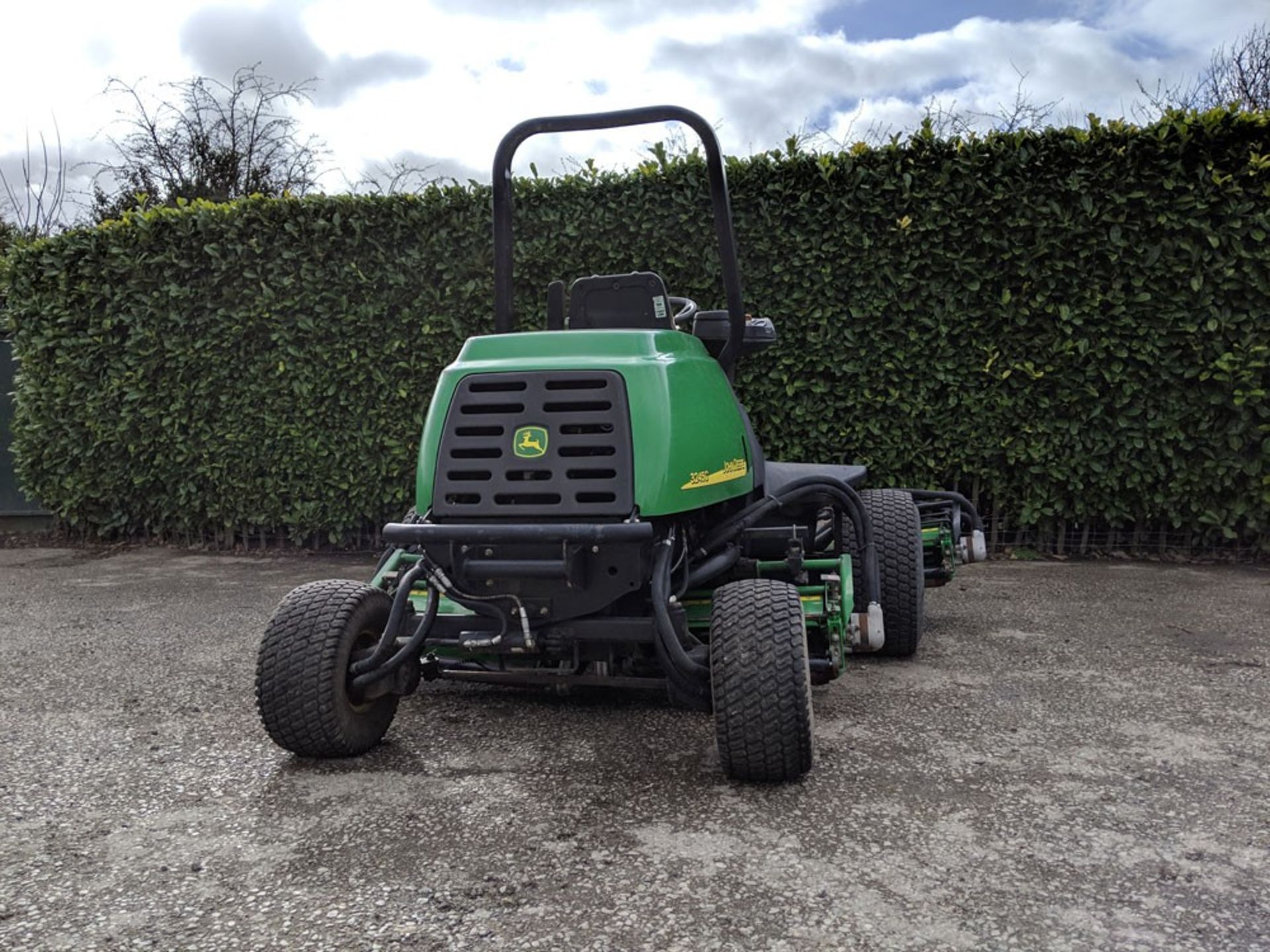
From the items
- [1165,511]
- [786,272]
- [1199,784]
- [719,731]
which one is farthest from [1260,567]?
[719,731]

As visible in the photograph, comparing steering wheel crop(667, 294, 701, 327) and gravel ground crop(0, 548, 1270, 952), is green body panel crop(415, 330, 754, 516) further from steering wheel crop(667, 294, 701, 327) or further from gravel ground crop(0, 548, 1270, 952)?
gravel ground crop(0, 548, 1270, 952)

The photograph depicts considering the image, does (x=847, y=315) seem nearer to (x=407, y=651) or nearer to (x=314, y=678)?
(x=407, y=651)

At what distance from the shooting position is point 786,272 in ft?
21.9

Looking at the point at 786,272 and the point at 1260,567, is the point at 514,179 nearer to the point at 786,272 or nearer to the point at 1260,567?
the point at 786,272

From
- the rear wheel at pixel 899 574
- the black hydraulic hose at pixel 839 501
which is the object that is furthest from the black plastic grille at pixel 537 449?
the rear wheel at pixel 899 574

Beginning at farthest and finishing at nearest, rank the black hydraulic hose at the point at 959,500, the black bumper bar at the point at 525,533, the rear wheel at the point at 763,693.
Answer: the black hydraulic hose at the point at 959,500, the black bumper bar at the point at 525,533, the rear wheel at the point at 763,693

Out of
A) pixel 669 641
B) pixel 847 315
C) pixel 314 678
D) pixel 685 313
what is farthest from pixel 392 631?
pixel 847 315

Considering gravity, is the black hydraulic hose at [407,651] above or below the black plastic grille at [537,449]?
below

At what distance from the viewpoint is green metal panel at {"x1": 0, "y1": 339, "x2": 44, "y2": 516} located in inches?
347

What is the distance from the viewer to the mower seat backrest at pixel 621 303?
12.7ft

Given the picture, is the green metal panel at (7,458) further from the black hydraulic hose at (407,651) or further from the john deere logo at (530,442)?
the john deere logo at (530,442)

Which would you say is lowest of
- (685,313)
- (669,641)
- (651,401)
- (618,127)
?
(669,641)

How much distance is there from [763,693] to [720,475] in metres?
0.85

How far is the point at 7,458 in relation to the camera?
8859 millimetres
